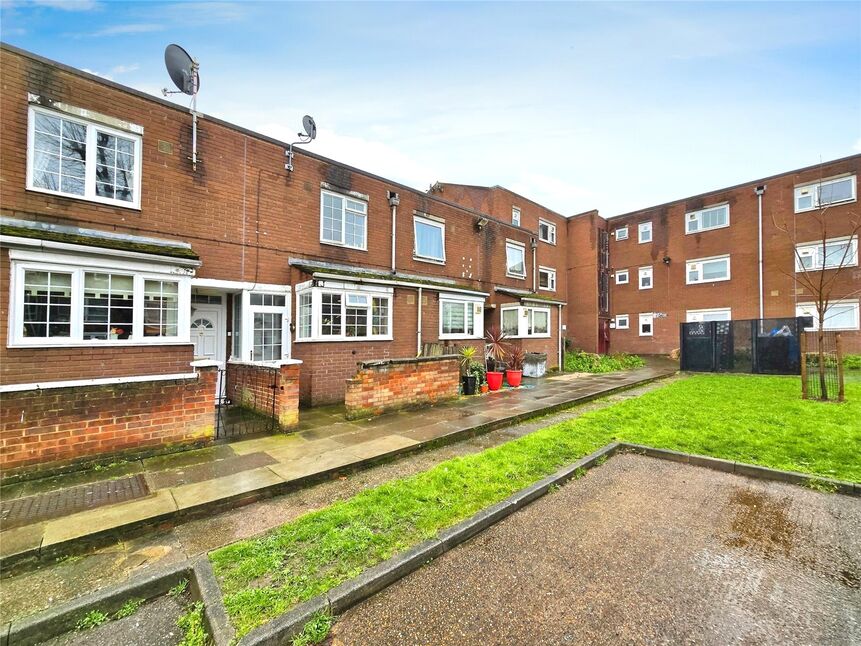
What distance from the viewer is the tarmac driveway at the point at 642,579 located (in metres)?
2.24

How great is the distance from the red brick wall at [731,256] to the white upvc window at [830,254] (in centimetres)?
35

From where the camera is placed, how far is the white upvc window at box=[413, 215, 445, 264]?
12.8 m

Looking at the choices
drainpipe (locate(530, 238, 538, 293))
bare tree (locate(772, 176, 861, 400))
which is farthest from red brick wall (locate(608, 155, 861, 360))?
drainpipe (locate(530, 238, 538, 293))

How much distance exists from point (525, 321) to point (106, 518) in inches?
556

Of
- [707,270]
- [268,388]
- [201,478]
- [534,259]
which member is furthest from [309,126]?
[707,270]

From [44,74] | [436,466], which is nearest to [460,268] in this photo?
[436,466]

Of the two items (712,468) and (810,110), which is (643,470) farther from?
(810,110)

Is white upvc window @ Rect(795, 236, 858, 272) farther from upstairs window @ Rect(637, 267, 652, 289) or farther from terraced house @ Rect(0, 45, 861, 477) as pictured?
upstairs window @ Rect(637, 267, 652, 289)

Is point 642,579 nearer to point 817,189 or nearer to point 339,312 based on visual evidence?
point 339,312

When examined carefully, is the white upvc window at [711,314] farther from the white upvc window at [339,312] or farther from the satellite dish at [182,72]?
the satellite dish at [182,72]

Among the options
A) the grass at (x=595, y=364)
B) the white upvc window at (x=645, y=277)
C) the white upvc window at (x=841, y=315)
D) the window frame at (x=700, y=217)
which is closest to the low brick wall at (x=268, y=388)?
the grass at (x=595, y=364)

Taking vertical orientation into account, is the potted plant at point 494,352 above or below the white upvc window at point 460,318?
below

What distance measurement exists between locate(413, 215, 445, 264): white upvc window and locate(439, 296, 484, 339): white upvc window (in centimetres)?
177

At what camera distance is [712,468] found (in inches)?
197
